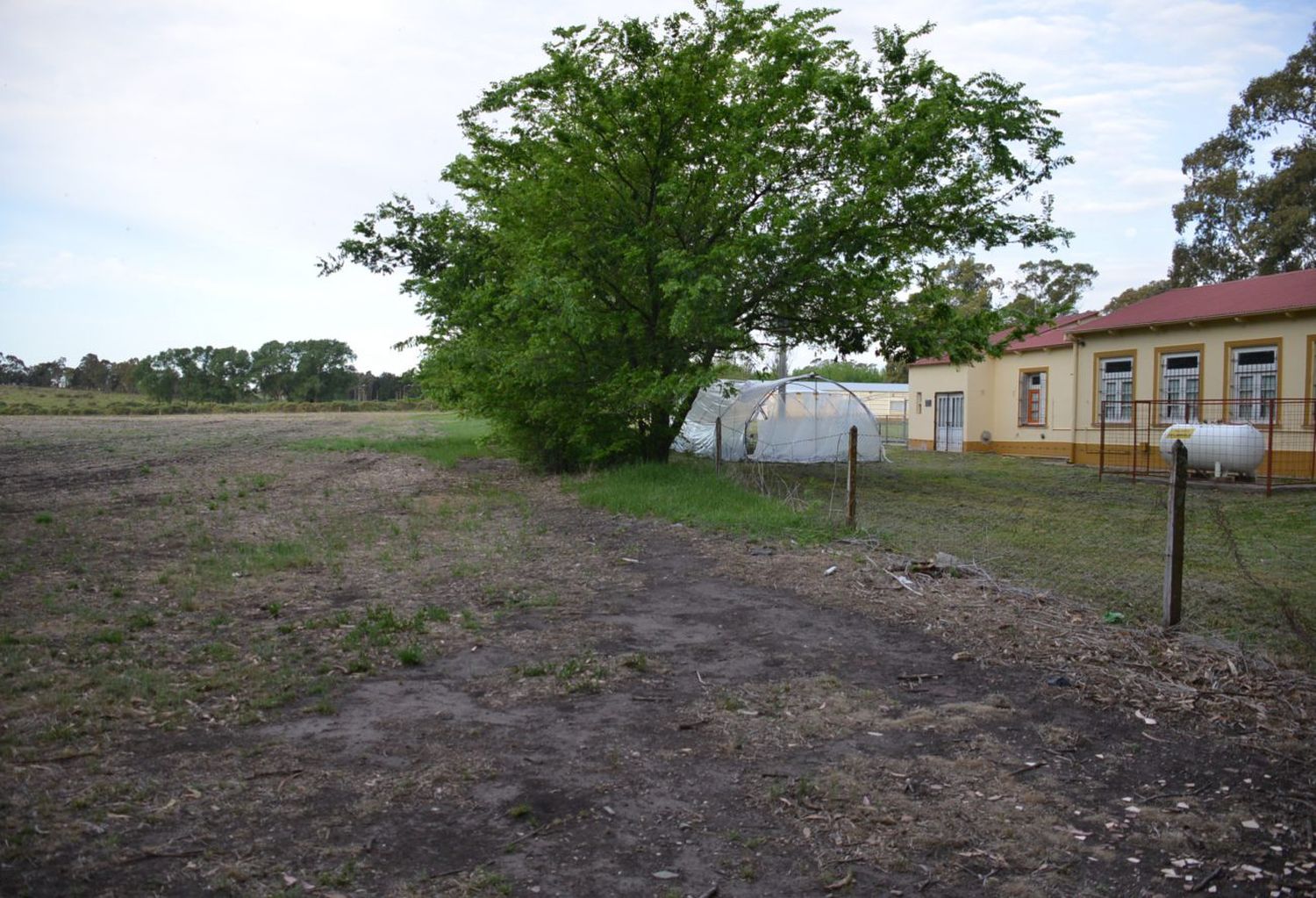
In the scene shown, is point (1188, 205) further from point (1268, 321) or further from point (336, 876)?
point (336, 876)

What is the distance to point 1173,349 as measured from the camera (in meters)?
24.2

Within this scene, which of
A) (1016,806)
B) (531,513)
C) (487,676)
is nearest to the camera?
(1016,806)

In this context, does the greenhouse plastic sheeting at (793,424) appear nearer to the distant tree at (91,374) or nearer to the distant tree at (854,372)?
the distant tree at (854,372)

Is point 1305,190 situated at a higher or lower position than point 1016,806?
higher

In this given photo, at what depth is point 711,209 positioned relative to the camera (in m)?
17.6

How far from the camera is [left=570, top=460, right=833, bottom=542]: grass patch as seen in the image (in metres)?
12.0

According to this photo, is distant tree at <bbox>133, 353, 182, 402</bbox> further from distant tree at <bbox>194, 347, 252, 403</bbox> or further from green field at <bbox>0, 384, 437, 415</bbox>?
green field at <bbox>0, 384, 437, 415</bbox>

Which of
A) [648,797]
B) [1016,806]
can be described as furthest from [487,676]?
[1016,806]

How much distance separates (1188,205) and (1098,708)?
39.0 m

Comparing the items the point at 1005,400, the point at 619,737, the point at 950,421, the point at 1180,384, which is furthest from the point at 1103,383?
the point at 619,737

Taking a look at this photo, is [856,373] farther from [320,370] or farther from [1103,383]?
[320,370]

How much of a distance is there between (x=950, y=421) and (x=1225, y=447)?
13791 millimetres

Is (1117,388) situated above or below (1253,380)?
below

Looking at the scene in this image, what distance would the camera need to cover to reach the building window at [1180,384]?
934 inches
